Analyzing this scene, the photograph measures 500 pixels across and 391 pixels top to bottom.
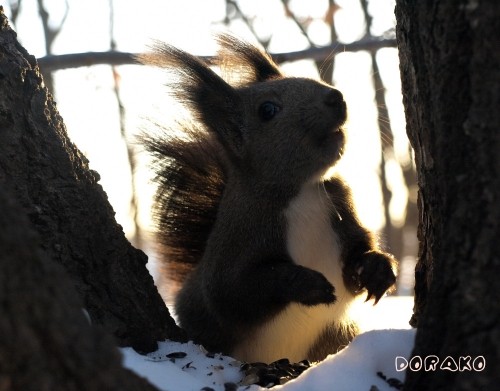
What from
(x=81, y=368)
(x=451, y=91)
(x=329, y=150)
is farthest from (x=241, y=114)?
(x=81, y=368)

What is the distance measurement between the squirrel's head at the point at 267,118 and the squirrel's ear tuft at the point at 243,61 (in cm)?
22

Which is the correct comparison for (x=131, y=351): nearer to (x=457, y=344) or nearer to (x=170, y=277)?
(x=457, y=344)

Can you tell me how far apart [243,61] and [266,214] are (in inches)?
37.4

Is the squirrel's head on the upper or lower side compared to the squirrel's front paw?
upper

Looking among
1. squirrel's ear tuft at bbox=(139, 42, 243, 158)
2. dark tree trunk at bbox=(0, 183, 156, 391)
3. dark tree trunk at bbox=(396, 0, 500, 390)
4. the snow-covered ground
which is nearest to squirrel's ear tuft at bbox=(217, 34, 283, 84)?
squirrel's ear tuft at bbox=(139, 42, 243, 158)

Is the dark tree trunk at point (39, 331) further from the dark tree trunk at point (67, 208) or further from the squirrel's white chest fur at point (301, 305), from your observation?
the squirrel's white chest fur at point (301, 305)

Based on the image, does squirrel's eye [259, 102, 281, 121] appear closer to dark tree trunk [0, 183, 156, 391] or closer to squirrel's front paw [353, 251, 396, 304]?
squirrel's front paw [353, 251, 396, 304]

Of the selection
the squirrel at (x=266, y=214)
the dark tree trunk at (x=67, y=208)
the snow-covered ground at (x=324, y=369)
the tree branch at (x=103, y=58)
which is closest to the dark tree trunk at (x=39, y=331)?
the snow-covered ground at (x=324, y=369)

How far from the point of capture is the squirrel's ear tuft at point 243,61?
3971 millimetres

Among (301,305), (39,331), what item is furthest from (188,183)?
(39,331)

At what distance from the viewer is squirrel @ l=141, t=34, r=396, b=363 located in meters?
3.32

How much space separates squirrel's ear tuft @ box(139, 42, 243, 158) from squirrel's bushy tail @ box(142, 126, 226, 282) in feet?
0.42

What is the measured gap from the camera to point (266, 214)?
337cm

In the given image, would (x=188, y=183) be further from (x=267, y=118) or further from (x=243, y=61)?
(x=243, y=61)
